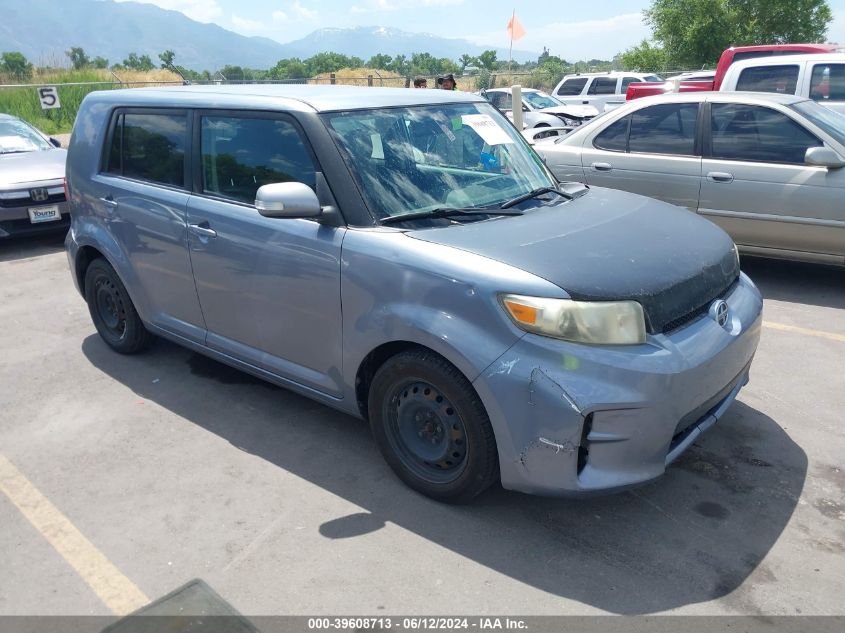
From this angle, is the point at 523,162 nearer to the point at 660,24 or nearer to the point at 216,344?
the point at 216,344

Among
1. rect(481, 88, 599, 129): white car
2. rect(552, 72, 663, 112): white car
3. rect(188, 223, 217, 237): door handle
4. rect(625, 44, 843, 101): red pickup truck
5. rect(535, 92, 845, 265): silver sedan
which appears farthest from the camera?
rect(552, 72, 663, 112): white car

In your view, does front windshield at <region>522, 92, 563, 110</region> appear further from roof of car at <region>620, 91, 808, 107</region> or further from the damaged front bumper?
the damaged front bumper

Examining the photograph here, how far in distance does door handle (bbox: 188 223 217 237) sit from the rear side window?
322 mm

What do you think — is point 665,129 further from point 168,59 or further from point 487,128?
point 168,59

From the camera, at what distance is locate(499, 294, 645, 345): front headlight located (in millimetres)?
2754

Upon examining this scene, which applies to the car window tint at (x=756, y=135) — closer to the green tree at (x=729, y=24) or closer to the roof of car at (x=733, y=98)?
the roof of car at (x=733, y=98)

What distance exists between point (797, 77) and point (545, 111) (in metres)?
8.56

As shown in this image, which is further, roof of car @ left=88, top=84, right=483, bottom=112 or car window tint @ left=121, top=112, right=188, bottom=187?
car window tint @ left=121, top=112, right=188, bottom=187

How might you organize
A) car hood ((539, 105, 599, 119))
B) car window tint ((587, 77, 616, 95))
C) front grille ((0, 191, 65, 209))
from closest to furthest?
front grille ((0, 191, 65, 209)), car hood ((539, 105, 599, 119)), car window tint ((587, 77, 616, 95))

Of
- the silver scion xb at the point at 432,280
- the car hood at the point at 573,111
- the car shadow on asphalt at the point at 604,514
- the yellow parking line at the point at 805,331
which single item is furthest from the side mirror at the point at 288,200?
the car hood at the point at 573,111

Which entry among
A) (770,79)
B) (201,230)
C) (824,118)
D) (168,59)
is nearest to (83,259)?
(201,230)

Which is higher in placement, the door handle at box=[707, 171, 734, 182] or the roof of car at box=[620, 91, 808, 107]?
the roof of car at box=[620, 91, 808, 107]

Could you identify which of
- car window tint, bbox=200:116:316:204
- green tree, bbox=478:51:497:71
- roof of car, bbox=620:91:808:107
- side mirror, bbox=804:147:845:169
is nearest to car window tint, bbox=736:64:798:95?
roof of car, bbox=620:91:808:107

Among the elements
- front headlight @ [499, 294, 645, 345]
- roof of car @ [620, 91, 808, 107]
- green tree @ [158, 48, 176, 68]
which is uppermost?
green tree @ [158, 48, 176, 68]
